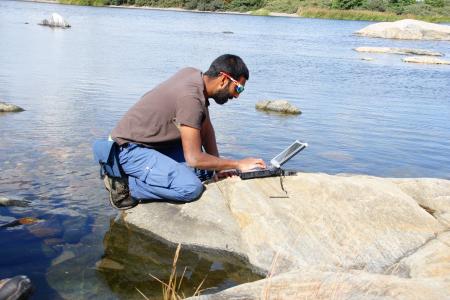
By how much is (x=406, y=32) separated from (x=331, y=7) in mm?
33677

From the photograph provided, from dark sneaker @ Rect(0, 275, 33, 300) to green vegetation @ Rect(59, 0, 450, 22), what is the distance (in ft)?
250

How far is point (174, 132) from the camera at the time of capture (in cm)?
566

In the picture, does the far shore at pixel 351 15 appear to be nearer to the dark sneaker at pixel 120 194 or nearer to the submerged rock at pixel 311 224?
the submerged rock at pixel 311 224

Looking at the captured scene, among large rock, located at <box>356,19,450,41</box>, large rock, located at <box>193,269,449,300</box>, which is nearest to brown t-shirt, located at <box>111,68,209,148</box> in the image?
large rock, located at <box>193,269,449,300</box>

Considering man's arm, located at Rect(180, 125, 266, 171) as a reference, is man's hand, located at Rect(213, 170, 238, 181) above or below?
below

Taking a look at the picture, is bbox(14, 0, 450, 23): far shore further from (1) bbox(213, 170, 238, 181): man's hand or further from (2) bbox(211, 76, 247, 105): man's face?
(2) bbox(211, 76, 247, 105): man's face

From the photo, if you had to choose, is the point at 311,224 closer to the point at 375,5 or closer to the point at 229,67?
the point at 229,67

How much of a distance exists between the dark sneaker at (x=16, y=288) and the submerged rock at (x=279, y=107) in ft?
31.7

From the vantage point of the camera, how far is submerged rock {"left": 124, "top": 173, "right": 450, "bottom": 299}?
16.5ft

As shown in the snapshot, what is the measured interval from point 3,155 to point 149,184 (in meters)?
3.35

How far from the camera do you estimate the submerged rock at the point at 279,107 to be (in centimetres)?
1318

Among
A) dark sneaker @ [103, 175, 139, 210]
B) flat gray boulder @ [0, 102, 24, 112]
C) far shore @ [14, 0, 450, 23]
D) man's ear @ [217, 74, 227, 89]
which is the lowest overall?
far shore @ [14, 0, 450, 23]

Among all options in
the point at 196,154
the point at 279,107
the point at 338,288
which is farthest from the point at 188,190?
the point at 279,107

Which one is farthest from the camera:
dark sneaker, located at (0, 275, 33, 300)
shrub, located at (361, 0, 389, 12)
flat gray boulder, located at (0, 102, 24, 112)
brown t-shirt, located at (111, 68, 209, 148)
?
shrub, located at (361, 0, 389, 12)
